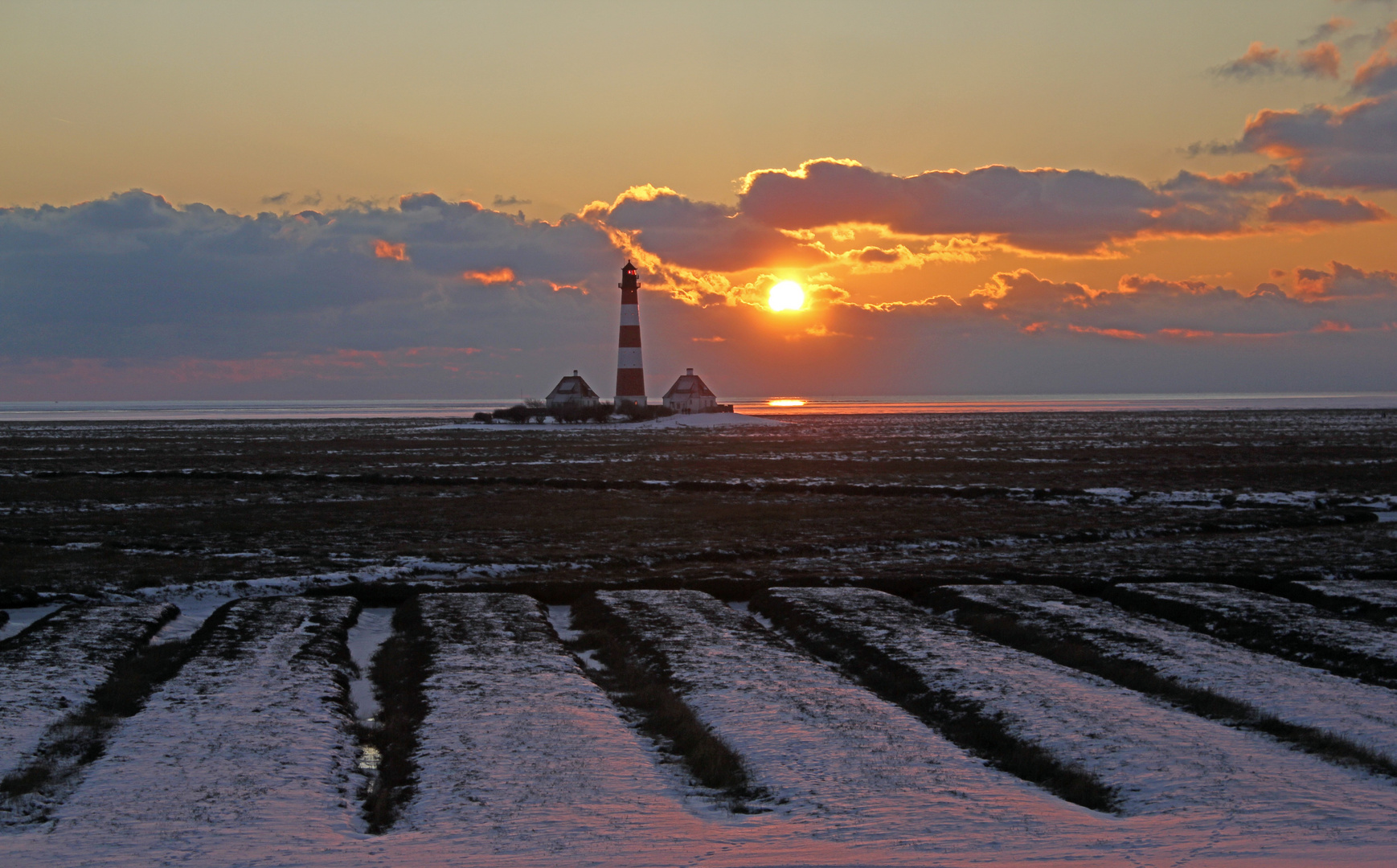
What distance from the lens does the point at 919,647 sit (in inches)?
456

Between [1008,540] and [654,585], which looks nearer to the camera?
[654,585]

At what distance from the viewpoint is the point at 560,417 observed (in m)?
78.2

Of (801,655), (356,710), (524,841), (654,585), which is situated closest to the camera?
(524,841)

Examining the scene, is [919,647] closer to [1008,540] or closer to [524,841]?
[524,841]

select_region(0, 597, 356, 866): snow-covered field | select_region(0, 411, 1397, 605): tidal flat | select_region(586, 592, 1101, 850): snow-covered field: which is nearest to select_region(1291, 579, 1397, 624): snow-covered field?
select_region(0, 411, 1397, 605): tidal flat

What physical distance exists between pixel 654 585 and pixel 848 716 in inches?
293

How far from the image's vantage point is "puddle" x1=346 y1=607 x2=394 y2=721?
9867mm

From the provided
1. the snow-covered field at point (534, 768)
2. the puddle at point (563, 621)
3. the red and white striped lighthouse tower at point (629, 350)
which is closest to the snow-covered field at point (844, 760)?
the snow-covered field at point (534, 768)

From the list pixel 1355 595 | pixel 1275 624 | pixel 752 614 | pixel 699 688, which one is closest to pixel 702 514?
pixel 752 614

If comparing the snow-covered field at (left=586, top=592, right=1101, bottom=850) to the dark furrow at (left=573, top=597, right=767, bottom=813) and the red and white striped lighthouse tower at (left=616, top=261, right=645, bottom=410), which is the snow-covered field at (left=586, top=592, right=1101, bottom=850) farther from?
the red and white striped lighthouse tower at (left=616, top=261, right=645, bottom=410)

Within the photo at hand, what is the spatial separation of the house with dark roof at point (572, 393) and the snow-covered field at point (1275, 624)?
6637 cm

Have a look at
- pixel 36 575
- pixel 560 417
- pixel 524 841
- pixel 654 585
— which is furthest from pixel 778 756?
pixel 560 417

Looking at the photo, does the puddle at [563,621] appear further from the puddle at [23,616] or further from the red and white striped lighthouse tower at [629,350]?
the red and white striped lighthouse tower at [629,350]

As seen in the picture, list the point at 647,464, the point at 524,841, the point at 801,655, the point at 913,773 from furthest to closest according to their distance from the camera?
the point at 647,464 < the point at 801,655 < the point at 913,773 < the point at 524,841
